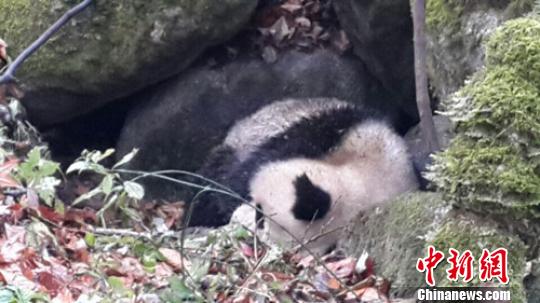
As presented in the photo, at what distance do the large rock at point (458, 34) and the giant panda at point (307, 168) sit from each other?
562mm

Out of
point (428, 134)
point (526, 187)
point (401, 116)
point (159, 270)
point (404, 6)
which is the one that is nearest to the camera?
point (526, 187)

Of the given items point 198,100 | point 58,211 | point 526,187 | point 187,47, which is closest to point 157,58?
point 187,47

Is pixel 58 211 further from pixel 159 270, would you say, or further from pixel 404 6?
pixel 404 6

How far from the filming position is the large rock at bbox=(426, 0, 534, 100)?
149 inches

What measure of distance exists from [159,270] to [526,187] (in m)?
1.34

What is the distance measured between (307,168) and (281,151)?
34 centimetres

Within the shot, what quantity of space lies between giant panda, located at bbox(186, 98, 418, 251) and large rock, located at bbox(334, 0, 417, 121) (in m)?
0.29

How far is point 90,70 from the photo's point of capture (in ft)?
16.9

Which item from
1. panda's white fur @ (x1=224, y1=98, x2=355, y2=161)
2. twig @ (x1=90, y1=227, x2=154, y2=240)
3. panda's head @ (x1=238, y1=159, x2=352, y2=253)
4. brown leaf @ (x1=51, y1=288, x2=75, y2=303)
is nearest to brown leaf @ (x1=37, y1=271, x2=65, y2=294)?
brown leaf @ (x1=51, y1=288, x2=75, y2=303)

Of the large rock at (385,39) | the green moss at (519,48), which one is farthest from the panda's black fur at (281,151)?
the green moss at (519,48)

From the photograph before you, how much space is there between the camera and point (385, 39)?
5.17m

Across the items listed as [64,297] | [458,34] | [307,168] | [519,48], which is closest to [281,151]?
[307,168]

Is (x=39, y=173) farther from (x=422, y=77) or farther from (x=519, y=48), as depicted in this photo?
(x=519, y=48)

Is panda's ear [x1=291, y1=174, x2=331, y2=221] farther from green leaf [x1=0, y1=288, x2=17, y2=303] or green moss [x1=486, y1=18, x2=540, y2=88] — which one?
green leaf [x1=0, y1=288, x2=17, y2=303]
